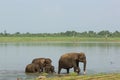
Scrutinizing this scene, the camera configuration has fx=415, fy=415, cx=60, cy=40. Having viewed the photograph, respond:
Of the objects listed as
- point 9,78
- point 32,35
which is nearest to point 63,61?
point 9,78

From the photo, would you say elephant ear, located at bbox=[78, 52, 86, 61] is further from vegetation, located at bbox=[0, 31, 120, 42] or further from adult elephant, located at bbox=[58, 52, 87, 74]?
vegetation, located at bbox=[0, 31, 120, 42]

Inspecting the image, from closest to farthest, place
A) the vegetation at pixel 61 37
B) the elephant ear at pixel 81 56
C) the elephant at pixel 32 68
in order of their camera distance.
A: the elephant ear at pixel 81 56 → the elephant at pixel 32 68 → the vegetation at pixel 61 37

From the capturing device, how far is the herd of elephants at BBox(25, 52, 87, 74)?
83.7 ft

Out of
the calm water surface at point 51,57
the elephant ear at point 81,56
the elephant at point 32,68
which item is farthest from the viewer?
the elephant at point 32,68

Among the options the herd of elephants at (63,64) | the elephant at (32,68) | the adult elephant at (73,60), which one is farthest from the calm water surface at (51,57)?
the adult elephant at (73,60)

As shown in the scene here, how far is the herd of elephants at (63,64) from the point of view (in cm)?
2550

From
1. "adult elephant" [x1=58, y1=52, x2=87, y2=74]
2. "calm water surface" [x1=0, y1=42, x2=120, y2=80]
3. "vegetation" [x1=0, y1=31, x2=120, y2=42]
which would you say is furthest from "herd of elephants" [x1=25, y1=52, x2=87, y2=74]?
"vegetation" [x1=0, y1=31, x2=120, y2=42]

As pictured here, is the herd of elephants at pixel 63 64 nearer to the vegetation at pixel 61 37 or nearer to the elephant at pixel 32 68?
the elephant at pixel 32 68

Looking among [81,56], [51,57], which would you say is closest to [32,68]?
[81,56]

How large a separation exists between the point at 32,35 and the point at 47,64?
290 feet

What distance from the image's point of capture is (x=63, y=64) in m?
26.0

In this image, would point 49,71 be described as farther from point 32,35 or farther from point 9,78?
point 32,35

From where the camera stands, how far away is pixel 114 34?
383 ft

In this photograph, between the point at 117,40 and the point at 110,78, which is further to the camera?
the point at 117,40
